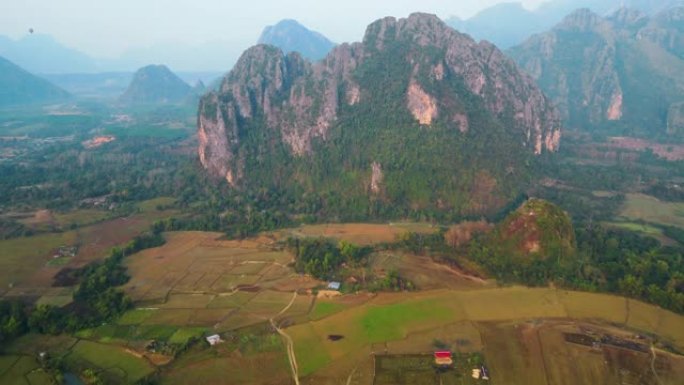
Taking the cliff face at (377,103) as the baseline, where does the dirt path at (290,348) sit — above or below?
below

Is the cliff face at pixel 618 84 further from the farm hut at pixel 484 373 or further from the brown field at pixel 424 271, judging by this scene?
the farm hut at pixel 484 373

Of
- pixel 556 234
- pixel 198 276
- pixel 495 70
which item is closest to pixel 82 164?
pixel 198 276

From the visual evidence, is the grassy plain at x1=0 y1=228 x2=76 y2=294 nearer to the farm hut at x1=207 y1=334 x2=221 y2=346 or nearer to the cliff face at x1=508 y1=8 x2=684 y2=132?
the farm hut at x1=207 y1=334 x2=221 y2=346

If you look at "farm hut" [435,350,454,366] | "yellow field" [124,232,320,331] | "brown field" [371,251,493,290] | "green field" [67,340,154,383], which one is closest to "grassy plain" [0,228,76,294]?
"yellow field" [124,232,320,331]

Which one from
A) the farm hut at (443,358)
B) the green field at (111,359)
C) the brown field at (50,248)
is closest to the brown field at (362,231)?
the brown field at (50,248)

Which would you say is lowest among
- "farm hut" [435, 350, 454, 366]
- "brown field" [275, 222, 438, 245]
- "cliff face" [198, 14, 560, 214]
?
"farm hut" [435, 350, 454, 366]

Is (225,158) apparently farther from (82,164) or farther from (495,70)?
(495,70)

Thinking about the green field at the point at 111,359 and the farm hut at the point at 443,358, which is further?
the green field at the point at 111,359
